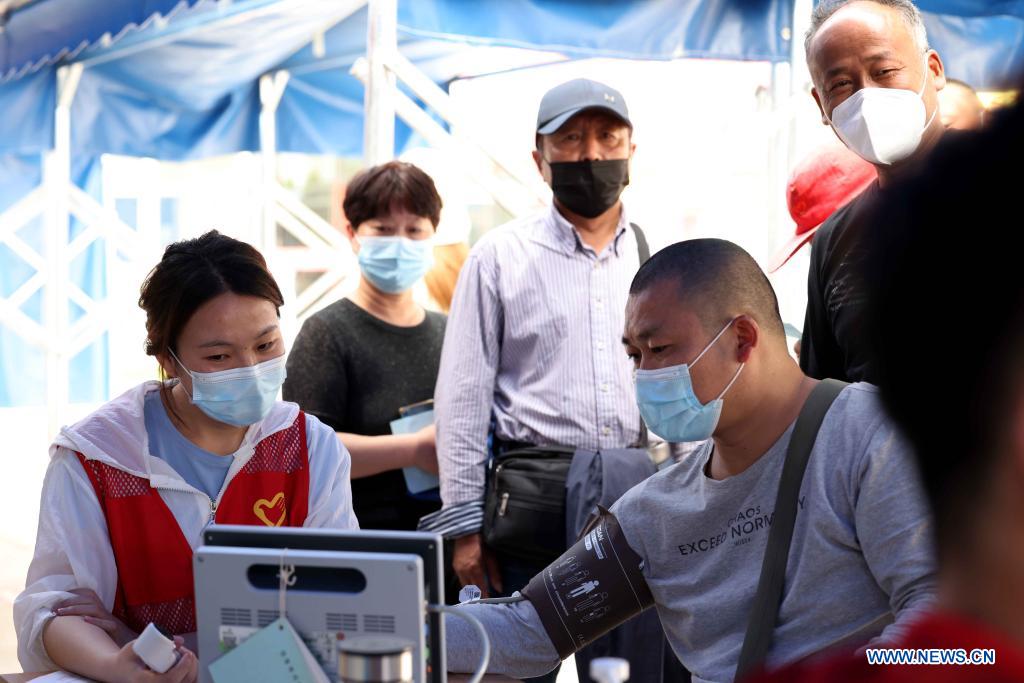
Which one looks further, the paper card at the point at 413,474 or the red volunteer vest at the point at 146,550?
the paper card at the point at 413,474

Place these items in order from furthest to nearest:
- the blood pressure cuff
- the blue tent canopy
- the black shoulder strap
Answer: the blue tent canopy → the black shoulder strap → the blood pressure cuff

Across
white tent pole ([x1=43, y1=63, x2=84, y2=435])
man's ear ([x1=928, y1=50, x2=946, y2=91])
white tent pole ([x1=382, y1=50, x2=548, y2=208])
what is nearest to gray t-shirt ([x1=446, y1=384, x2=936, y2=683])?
man's ear ([x1=928, y1=50, x2=946, y2=91])

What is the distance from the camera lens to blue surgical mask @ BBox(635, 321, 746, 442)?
2186mm

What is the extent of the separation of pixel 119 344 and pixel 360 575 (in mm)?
7016

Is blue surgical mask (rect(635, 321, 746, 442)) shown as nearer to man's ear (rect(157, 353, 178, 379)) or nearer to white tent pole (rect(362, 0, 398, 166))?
man's ear (rect(157, 353, 178, 379))

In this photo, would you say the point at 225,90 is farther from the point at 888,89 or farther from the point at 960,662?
the point at 960,662

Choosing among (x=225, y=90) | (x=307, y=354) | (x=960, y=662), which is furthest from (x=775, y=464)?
(x=225, y=90)

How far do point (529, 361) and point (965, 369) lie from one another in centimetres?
249

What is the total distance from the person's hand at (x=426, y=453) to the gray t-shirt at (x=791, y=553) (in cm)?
112

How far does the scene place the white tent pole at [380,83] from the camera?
4.38 meters

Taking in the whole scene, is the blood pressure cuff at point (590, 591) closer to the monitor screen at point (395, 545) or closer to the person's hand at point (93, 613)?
the monitor screen at point (395, 545)

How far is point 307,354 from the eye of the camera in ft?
10.8

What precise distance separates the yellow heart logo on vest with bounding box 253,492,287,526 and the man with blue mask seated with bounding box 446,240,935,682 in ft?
1.72

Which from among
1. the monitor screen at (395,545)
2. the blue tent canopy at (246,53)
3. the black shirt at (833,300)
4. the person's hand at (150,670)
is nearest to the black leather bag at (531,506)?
the black shirt at (833,300)
